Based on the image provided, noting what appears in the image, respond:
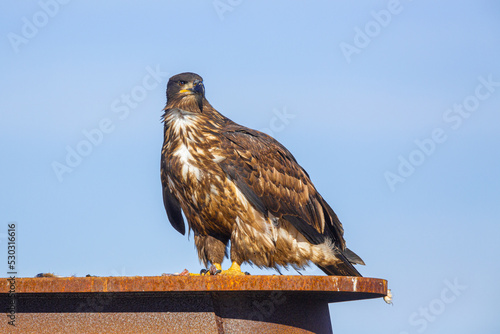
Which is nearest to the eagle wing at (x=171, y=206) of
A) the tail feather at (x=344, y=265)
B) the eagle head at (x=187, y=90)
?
the eagle head at (x=187, y=90)

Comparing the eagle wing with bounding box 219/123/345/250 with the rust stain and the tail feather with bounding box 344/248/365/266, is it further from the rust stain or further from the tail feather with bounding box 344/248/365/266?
the rust stain

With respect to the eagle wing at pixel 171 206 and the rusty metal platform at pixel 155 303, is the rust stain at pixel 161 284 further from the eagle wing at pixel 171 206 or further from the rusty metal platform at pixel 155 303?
the eagle wing at pixel 171 206

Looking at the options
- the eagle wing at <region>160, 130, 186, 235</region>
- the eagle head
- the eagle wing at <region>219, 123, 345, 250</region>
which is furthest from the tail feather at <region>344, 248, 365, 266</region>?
the eagle head

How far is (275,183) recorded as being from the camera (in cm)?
841

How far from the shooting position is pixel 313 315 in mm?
5625

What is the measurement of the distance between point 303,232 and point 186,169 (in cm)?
158

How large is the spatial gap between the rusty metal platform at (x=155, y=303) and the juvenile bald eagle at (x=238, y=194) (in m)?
2.69

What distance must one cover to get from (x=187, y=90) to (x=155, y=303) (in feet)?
13.4

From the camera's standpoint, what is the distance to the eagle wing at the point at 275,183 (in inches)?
320

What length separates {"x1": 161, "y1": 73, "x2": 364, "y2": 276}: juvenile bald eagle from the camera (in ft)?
26.3

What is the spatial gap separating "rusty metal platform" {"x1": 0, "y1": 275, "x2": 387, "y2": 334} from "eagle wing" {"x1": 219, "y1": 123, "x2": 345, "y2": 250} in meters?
2.95

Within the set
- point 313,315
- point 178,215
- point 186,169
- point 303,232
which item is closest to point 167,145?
point 186,169

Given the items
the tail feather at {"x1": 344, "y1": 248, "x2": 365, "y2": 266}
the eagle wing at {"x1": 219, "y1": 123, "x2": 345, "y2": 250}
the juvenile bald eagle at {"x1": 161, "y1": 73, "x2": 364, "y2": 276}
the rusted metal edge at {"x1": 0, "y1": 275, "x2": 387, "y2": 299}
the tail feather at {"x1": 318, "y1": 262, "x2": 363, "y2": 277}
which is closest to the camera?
the rusted metal edge at {"x1": 0, "y1": 275, "x2": 387, "y2": 299}

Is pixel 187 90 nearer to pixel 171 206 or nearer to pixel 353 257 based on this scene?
pixel 171 206
